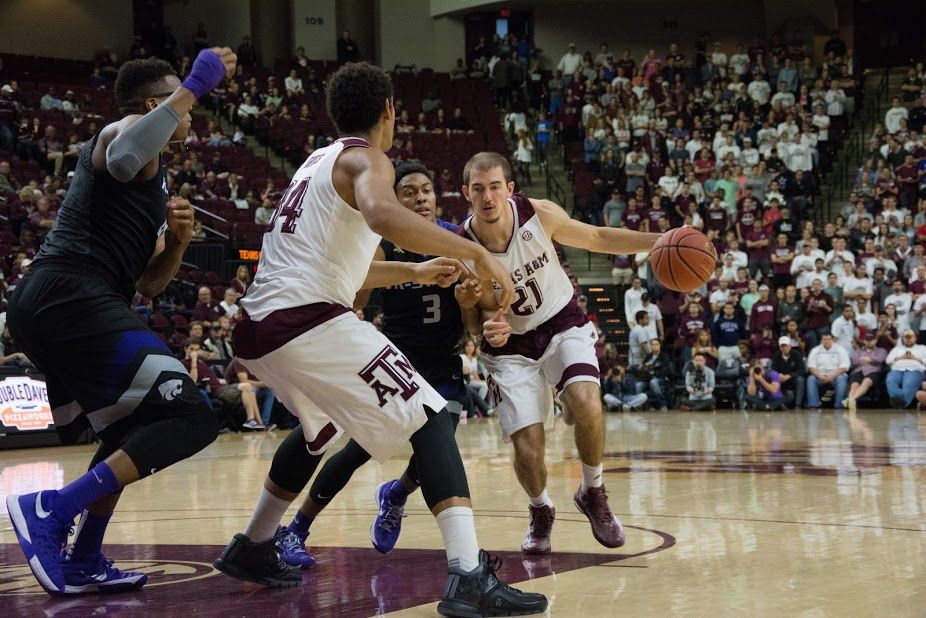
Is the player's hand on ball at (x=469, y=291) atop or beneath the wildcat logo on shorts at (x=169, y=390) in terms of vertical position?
atop

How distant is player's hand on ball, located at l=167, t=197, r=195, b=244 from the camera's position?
4.52 meters

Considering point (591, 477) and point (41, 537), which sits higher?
point (41, 537)

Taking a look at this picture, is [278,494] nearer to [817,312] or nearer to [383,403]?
[383,403]

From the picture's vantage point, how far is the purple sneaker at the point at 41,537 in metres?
4.10

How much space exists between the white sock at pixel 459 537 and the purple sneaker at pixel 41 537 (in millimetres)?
1401

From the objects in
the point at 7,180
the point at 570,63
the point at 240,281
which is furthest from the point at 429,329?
the point at 570,63

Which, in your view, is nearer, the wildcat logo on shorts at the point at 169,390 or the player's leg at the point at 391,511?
the wildcat logo on shorts at the point at 169,390

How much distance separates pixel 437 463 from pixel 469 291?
96 centimetres

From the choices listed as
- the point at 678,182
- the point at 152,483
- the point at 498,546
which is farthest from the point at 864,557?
the point at 678,182

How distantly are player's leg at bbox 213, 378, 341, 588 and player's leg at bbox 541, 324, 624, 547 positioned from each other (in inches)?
54.8

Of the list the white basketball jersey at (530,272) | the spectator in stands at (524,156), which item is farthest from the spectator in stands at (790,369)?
the white basketball jersey at (530,272)

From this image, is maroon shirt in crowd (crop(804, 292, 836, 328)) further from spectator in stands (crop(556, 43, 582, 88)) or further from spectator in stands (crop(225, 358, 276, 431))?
spectator in stands (crop(556, 43, 582, 88))

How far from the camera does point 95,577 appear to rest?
14.4 feet

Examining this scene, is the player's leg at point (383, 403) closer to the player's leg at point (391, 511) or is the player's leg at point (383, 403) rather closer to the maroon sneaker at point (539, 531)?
the player's leg at point (391, 511)
